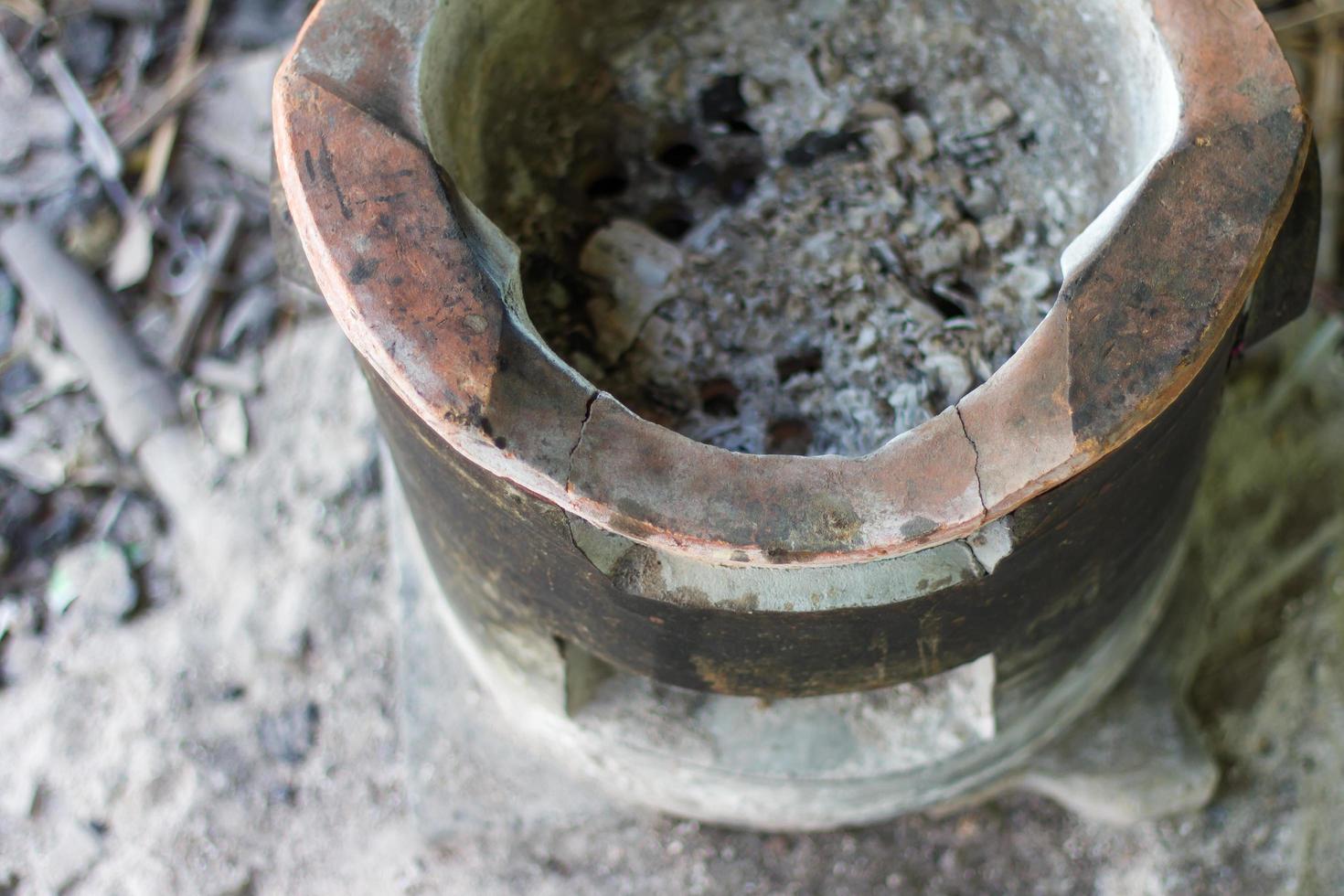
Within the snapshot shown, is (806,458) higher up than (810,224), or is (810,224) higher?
(806,458)

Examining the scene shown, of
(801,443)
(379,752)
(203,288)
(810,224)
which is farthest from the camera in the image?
(203,288)

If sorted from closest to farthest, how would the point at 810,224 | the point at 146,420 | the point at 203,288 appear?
the point at 810,224 < the point at 146,420 < the point at 203,288

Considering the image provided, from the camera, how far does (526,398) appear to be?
1125 mm

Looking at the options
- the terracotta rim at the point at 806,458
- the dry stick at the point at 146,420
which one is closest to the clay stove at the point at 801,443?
the terracotta rim at the point at 806,458

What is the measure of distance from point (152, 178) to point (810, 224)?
1.52 meters

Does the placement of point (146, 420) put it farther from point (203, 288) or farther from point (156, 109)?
point (156, 109)

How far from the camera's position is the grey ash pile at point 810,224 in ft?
5.31

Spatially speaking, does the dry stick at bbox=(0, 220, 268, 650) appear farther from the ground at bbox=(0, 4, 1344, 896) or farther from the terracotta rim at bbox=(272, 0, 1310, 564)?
the terracotta rim at bbox=(272, 0, 1310, 564)

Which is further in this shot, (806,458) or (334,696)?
(334,696)

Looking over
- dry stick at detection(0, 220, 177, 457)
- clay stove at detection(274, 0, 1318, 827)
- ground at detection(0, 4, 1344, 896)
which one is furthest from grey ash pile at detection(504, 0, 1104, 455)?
dry stick at detection(0, 220, 177, 457)

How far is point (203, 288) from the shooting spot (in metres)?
2.51

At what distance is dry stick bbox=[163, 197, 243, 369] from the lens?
8.04ft

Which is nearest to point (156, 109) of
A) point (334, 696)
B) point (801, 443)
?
point (334, 696)

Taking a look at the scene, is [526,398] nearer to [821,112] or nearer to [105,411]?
[821,112]
